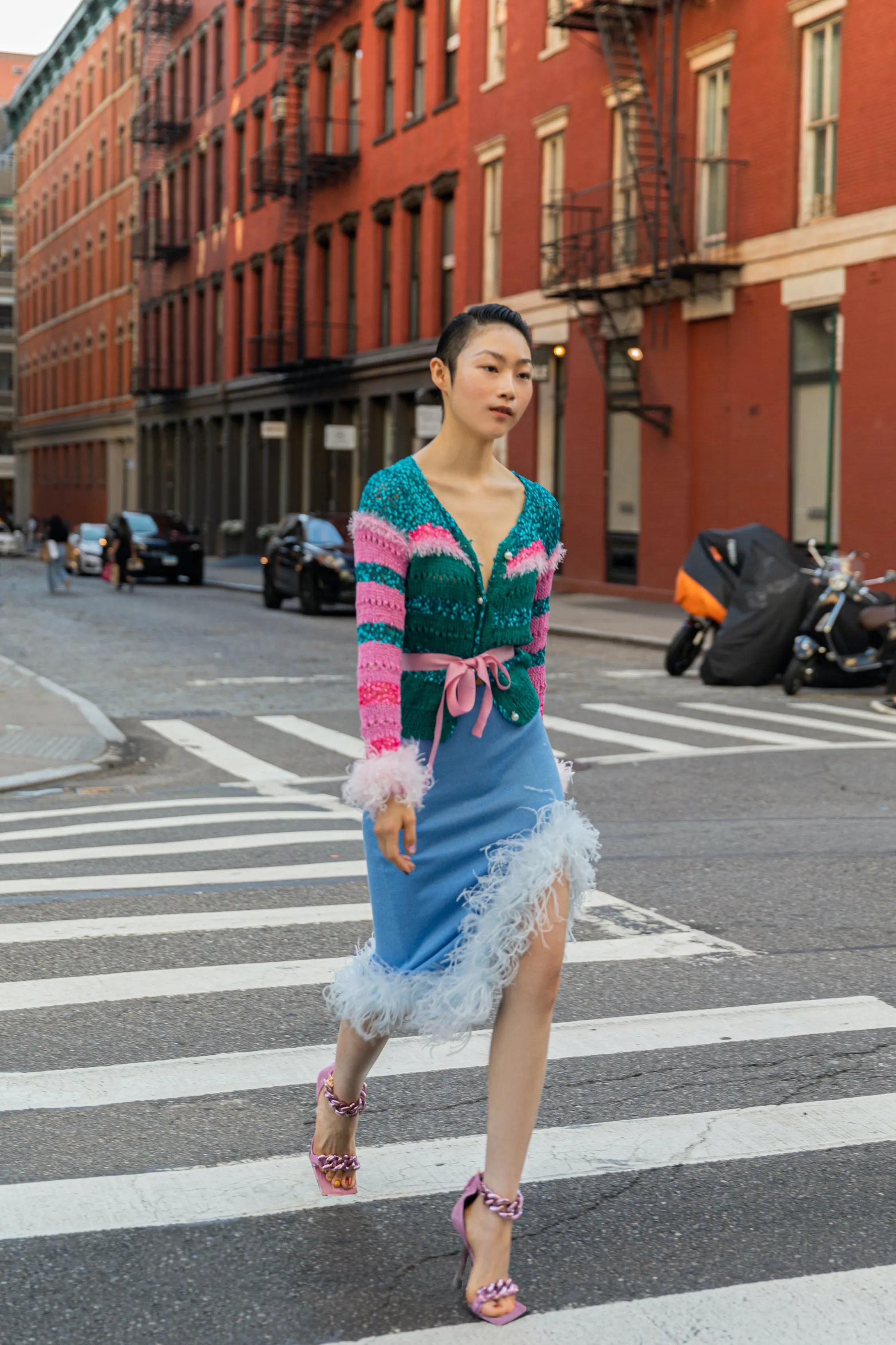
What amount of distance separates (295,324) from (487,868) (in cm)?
4466

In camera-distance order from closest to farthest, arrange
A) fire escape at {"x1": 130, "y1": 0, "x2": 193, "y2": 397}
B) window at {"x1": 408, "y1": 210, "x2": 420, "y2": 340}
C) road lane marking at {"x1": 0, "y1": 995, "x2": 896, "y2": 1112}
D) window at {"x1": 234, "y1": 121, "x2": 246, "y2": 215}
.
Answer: road lane marking at {"x1": 0, "y1": 995, "x2": 896, "y2": 1112} < window at {"x1": 408, "y1": 210, "x2": 420, "y2": 340} < window at {"x1": 234, "y1": 121, "x2": 246, "y2": 215} < fire escape at {"x1": 130, "y1": 0, "x2": 193, "y2": 397}

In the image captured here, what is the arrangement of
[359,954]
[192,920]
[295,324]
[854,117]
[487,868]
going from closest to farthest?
1. [487,868]
2. [359,954]
3. [192,920]
4. [854,117]
5. [295,324]

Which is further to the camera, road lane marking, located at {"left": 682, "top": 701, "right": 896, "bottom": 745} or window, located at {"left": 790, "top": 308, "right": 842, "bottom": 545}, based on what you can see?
window, located at {"left": 790, "top": 308, "right": 842, "bottom": 545}

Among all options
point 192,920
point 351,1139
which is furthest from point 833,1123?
point 192,920

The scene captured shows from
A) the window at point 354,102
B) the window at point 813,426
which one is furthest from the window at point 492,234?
the window at point 813,426

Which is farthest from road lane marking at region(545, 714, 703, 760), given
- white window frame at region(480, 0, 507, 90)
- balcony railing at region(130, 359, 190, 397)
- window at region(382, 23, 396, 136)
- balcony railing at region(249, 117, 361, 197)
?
balcony railing at region(130, 359, 190, 397)

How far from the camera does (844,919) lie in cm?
707

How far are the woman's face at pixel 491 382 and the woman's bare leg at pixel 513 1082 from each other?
3.28 ft

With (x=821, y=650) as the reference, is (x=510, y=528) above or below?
above

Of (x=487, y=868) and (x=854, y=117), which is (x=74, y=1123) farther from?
(x=854, y=117)

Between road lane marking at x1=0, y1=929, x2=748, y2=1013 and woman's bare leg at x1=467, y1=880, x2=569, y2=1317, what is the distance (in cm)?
242

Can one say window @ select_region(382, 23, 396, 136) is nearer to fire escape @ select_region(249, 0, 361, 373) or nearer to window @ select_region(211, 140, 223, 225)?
fire escape @ select_region(249, 0, 361, 373)

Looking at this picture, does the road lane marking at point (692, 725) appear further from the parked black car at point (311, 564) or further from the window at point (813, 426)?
the parked black car at point (311, 564)

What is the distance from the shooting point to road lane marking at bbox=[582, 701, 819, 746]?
1323 centimetres
